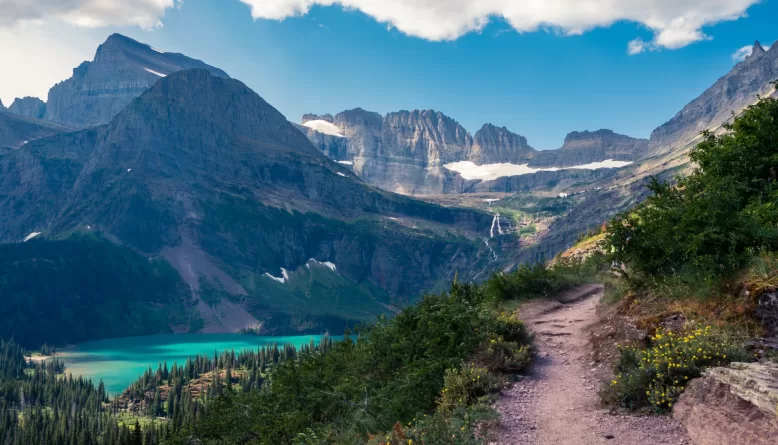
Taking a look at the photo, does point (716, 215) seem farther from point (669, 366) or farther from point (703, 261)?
point (669, 366)

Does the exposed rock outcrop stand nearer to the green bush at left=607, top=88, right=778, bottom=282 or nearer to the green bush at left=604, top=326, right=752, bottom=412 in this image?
the green bush at left=604, top=326, right=752, bottom=412

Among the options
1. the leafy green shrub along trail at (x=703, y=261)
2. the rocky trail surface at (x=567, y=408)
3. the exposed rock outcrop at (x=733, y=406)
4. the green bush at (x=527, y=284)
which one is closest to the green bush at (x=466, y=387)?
the rocky trail surface at (x=567, y=408)

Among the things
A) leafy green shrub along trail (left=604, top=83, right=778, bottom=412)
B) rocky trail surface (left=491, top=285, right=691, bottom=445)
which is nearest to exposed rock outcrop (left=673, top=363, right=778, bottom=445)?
rocky trail surface (left=491, top=285, right=691, bottom=445)

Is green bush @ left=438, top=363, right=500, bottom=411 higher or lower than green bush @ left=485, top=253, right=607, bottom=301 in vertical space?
lower

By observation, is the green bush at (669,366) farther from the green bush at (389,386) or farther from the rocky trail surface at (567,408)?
the green bush at (389,386)

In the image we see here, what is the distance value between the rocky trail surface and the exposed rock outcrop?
0.49 metres

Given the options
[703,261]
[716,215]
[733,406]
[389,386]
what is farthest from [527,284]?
[733,406]

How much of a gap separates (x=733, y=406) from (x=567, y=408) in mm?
4417

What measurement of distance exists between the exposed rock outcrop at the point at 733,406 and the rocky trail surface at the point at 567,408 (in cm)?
49

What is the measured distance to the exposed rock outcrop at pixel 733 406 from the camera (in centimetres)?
963

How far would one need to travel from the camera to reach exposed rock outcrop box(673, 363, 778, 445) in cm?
963

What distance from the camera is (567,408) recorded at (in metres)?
14.2

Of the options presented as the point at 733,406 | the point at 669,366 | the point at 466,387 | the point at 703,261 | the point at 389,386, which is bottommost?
the point at 389,386

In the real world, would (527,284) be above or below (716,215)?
below
